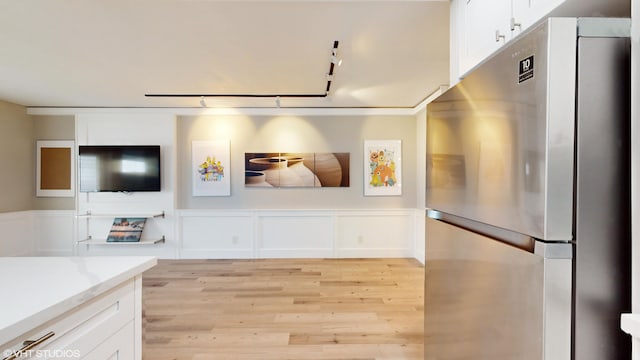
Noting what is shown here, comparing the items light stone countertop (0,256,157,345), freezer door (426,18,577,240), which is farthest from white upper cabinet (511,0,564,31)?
light stone countertop (0,256,157,345)

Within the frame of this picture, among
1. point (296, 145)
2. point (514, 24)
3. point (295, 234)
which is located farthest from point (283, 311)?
point (514, 24)

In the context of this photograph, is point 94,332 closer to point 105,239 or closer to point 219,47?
point 219,47

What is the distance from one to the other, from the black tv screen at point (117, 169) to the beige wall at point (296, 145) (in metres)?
0.44

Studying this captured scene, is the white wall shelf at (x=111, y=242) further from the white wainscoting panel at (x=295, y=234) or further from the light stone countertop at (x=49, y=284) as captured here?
the light stone countertop at (x=49, y=284)

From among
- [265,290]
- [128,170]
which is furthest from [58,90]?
[265,290]

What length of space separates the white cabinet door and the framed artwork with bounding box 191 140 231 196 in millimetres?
4223

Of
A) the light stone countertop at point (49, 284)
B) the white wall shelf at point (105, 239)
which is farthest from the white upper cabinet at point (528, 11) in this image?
the white wall shelf at point (105, 239)

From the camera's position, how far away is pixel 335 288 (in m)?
3.74

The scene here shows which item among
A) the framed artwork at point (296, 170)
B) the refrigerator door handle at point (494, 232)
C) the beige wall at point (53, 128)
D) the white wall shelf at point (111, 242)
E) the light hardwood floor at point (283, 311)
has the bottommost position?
the light hardwood floor at point (283, 311)

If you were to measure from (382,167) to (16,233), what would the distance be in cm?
592

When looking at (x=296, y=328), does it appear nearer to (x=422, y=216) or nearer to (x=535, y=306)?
(x=535, y=306)

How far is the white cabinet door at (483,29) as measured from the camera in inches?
51.3

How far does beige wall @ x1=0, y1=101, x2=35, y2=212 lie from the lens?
4641 mm

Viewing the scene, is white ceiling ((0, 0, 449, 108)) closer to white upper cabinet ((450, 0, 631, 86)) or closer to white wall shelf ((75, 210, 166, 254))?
white upper cabinet ((450, 0, 631, 86))
